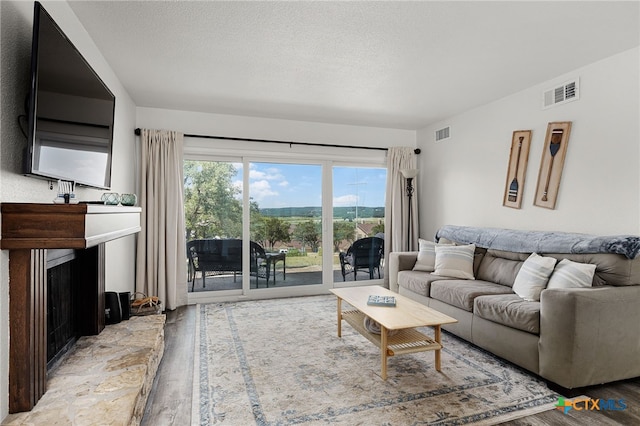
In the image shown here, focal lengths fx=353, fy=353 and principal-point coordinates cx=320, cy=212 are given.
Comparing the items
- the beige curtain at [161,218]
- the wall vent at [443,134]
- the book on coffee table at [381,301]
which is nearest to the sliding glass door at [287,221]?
the beige curtain at [161,218]

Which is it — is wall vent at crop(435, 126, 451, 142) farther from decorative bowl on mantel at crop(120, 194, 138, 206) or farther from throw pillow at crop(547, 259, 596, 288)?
decorative bowl on mantel at crop(120, 194, 138, 206)

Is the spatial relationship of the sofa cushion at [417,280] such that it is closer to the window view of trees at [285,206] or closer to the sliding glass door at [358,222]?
the sliding glass door at [358,222]

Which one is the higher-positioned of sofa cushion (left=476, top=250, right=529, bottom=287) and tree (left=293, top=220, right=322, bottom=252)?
tree (left=293, top=220, right=322, bottom=252)

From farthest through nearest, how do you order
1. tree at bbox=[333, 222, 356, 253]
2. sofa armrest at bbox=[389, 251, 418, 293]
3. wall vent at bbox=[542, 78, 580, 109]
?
tree at bbox=[333, 222, 356, 253]
sofa armrest at bbox=[389, 251, 418, 293]
wall vent at bbox=[542, 78, 580, 109]

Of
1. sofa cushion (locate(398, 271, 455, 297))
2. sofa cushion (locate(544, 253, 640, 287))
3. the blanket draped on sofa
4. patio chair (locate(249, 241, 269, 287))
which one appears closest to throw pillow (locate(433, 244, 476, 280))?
sofa cushion (locate(398, 271, 455, 297))

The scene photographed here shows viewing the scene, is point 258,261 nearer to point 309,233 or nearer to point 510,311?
point 309,233

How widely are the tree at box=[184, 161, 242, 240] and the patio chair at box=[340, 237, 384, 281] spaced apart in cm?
167

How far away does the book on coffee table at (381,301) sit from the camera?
2924 mm

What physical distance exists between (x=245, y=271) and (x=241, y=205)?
2.98ft

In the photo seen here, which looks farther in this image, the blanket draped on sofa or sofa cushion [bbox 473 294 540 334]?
the blanket draped on sofa

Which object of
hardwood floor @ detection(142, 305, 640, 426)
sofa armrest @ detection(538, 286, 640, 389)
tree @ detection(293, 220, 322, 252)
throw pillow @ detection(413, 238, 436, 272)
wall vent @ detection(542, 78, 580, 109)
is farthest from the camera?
tree @ detection(293, 220, 322, 252)

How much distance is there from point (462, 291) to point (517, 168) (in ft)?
5.32

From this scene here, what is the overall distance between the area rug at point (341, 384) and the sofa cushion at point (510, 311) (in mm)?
353

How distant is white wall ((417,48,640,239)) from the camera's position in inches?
114
